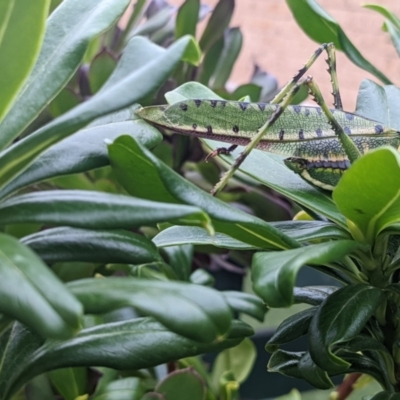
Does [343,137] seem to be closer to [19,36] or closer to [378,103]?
[378,103]

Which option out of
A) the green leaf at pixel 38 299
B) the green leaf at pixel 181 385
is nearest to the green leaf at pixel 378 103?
the green leaf at pixel 181 385

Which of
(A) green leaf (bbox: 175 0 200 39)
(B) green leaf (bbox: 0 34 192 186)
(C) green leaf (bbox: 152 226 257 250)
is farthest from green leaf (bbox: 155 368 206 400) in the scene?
(A) green leaf (bbox: 175 0 200 39)

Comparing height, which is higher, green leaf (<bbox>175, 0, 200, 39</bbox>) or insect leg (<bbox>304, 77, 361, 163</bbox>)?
green leaf (<bbox>175, 0, 200, 39</bbox>)

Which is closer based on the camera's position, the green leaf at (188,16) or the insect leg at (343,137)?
the insect leg at (343,137)

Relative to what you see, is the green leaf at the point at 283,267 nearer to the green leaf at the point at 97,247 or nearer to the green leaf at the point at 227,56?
the green leaf at the point at 97,247

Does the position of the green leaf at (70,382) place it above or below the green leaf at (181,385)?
below

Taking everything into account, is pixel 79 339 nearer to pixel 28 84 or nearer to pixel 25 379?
pixel 25 379

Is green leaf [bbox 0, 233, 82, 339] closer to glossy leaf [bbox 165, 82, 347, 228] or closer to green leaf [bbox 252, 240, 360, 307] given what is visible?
green leaf [bbox 252, 240, 360, 307]
